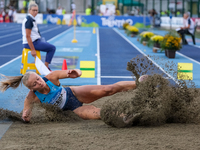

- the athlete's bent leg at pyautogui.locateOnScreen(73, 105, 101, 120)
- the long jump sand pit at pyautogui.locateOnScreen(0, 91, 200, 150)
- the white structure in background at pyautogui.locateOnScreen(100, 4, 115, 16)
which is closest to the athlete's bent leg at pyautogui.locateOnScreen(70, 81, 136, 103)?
the athlete's bent leg at pyautogui.locateOnScreen(73, 105, 101, 120)

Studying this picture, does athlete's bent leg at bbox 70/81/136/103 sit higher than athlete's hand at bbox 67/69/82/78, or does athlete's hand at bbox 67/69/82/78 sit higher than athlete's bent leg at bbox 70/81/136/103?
athlete's hand at bbox 67/69/82/78

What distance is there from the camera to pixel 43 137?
14.1ft

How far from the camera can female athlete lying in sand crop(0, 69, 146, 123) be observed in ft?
16.3

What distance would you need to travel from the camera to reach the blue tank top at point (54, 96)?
16.6 ft

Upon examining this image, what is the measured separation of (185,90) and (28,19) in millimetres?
5454

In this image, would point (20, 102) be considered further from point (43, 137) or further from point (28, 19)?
point (28, 19)

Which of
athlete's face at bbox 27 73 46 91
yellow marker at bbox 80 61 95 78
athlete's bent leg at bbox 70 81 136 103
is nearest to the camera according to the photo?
athlete's face at bbox 27 73 46 91

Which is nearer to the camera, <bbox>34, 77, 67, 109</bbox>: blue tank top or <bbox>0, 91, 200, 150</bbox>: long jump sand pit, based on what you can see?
<bbox>0, 91, 200, 150</bbox>: long jump sand pit

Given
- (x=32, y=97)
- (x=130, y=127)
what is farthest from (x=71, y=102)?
(x=130, y=127)

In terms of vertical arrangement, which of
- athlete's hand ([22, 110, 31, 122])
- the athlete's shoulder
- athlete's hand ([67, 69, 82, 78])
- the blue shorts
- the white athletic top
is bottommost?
athlete's hand ([22, 110, 31, 122])

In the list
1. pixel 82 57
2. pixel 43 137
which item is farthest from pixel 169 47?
pixel 43 137

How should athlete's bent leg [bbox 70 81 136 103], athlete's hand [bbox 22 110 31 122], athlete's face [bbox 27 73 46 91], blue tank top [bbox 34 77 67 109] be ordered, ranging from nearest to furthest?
athlete's face [bbox 27 73 46 91], athlete's hand [bbox 22 110 31 122], blue tank top [bbox 34 77 67 109], athlete's bent leg [bbox 70 81 136 103]

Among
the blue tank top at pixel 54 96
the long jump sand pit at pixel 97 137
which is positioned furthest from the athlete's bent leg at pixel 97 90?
the long jump sand pit at pixel 97 137

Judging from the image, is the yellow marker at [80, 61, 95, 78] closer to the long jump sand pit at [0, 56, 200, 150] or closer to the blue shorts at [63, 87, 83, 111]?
the long jump sand pit at [0, 56, 200, 150]
